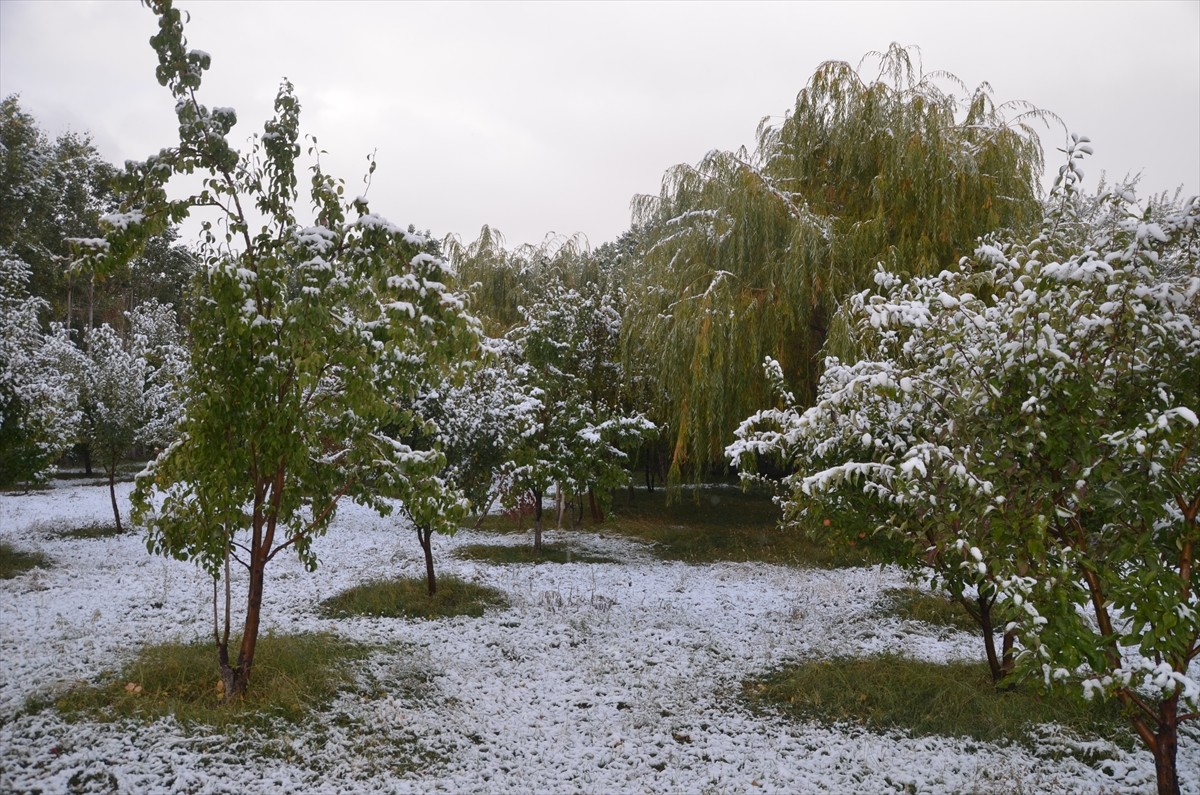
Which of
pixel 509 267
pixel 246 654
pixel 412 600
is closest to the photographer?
pixel 246 654

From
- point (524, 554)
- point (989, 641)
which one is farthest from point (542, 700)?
point (524, 554)

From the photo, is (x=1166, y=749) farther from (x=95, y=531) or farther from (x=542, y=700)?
(x=95, y=531)

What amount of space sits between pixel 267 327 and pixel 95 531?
10070 mm

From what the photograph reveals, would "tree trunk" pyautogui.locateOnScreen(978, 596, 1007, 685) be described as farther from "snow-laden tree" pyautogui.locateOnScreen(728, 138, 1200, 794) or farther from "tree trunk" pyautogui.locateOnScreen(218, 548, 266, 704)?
"tree trunk" pyautogui.locateOnScreen(218, 548, 266, 704)

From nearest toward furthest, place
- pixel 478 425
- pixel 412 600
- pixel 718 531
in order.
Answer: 1. pixel 412 600
2. pixel 478 425
3. pixel 718 531

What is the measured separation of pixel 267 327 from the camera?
4.28 metres

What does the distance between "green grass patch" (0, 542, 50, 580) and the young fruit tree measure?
4876 millimetres

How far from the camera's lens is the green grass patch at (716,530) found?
10.5 metres

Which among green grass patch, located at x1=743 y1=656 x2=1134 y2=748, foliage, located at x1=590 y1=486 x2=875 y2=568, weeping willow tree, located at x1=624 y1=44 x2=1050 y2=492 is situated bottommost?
green grass patch, located at x1=743 y1=656 x2=1134 y2=748

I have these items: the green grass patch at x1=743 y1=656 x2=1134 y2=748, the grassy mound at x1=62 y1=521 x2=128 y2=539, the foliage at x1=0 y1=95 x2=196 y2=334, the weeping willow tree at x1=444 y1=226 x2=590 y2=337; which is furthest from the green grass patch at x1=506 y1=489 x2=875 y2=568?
the foliage at x1=0 y1=95 x2=196 y2=334

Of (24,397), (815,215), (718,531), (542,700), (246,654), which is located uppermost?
(815,215)

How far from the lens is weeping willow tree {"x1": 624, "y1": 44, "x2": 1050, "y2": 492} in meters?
9.11

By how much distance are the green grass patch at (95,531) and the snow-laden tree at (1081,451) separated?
38.8ft

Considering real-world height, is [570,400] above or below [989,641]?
above
